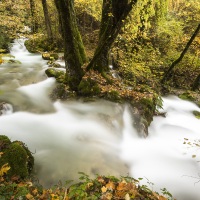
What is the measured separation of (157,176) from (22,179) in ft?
11.2

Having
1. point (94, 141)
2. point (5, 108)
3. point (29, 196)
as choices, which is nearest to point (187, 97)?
point (94, 141)

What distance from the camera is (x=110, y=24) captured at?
283 inches

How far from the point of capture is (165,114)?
367 inches

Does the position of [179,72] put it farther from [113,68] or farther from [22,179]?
[22,179]

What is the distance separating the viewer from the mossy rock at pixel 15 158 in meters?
3.91

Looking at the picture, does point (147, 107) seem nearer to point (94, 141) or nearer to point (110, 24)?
point (94, 141)

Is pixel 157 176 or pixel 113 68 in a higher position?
pixel 113 68

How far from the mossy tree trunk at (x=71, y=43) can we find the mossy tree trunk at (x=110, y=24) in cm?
50

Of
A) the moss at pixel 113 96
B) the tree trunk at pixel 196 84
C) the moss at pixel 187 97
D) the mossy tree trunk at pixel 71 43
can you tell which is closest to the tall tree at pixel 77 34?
the mossy tree trunk at pixel 71 43

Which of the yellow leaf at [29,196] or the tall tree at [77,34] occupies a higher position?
the tall tree at [77,34]

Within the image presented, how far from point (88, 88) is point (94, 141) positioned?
2387mm

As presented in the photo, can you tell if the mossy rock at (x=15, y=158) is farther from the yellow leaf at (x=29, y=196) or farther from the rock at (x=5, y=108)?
the rock at (x=5, y=108)

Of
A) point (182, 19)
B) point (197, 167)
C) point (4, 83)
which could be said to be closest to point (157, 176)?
point (197, 167)

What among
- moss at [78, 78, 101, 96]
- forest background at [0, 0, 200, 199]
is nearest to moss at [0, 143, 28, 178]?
forest background at [0, 0, 200, 199]
